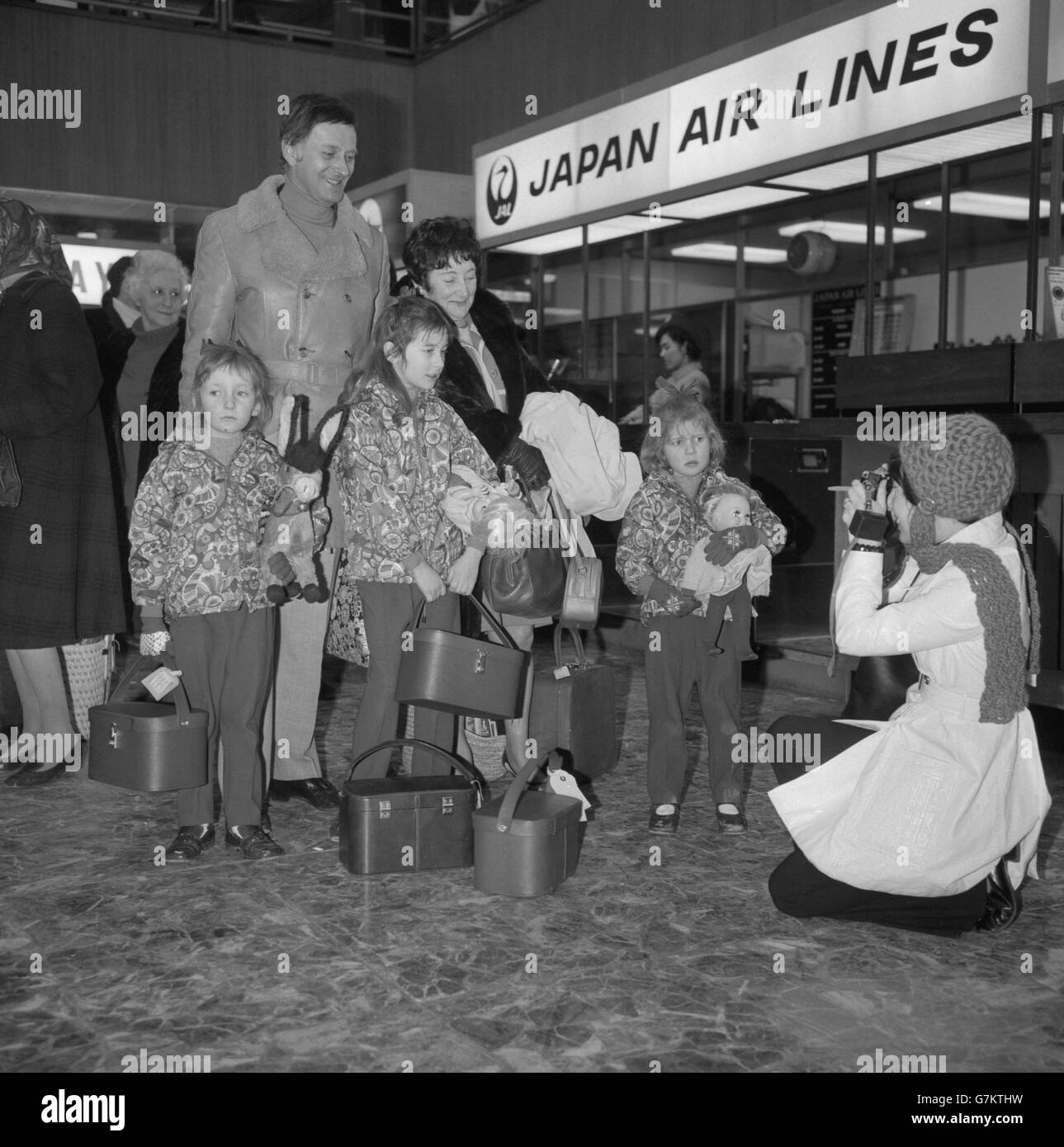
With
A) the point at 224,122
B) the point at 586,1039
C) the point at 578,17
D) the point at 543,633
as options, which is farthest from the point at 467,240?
the point at 224,122

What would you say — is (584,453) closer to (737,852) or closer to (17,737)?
(737,852)

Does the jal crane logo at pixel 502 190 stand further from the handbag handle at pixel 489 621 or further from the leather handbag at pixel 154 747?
the leather handbag at pixel 154 747

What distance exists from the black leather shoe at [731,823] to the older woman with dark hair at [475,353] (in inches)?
25.3

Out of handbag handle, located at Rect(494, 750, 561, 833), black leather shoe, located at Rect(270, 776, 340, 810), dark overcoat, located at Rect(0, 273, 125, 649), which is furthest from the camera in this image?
dark overcoat, located at Rect(0, 273, 125, 649)

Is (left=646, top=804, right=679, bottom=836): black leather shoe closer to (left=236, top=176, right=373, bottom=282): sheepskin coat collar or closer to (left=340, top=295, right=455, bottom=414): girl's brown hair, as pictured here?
(left=340, top=295, right=455, bottom=414): girl's brown hair

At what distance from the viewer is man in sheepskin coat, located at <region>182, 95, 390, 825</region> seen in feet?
11.5

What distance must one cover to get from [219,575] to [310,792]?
88 cm

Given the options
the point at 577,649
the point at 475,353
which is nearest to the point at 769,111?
the point at 475,353

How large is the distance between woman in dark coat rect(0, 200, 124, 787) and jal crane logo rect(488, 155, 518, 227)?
5517 millimetres

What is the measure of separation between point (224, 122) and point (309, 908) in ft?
28.5

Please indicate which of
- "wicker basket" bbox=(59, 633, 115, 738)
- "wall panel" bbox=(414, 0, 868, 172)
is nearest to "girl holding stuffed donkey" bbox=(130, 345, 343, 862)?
"wicker basket" bbox=(59, 633, 115, 738)

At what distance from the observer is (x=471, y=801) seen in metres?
3.15

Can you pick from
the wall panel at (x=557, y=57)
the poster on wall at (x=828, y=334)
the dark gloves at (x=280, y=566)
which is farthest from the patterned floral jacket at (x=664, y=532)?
the poster on wall at (x=828, y=334)
